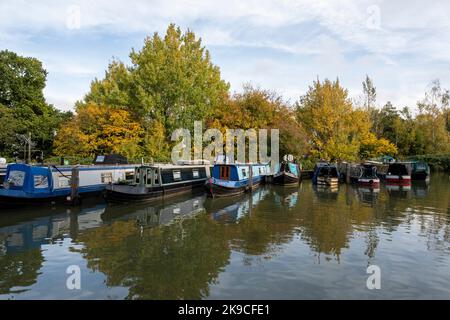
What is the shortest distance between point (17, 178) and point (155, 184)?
8.83 meters

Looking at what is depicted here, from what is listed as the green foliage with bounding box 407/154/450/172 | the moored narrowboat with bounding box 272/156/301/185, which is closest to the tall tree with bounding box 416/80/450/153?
the green foliage with bounding box 407/154/450/172

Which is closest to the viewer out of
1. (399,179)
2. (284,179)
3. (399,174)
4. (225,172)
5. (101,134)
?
(225,172)

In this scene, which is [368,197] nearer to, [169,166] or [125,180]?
[169,166]

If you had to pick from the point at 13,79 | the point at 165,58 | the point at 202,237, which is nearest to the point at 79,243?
the point at 202,237

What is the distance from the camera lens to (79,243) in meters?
14.3

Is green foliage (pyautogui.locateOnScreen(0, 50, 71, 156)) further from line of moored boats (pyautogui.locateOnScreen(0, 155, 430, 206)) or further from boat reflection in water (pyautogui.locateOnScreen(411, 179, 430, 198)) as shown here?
boat reflection in water (pyautogui.locateOnScreen(411, 179, 430, 198))

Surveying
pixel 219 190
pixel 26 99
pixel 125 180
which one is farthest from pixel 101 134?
pixel 219 190

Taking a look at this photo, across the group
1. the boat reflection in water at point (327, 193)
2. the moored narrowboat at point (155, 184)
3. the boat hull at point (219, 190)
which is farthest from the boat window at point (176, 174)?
the boat reflection in water at point (327, 193)

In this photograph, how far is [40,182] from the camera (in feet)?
74.8

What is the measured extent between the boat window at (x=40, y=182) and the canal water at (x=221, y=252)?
1.56 meters

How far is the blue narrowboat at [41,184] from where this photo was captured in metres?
21.4

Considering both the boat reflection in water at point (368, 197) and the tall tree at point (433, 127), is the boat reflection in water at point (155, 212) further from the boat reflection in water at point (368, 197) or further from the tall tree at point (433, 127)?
the tall tree at point (433, 127)

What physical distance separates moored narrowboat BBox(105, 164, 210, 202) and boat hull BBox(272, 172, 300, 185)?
958 cm
